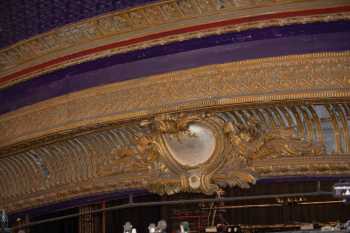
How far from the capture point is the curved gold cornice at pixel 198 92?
13.0 feet

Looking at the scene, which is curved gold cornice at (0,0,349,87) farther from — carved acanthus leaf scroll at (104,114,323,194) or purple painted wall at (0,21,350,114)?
carved acanthus leaf scroll at (104,114,323,194)

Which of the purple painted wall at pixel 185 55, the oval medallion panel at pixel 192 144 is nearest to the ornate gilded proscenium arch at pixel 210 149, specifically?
the oval medallion panel at pixel 192 144

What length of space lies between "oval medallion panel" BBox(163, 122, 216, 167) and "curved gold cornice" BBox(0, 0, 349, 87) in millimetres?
561

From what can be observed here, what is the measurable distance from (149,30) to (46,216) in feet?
5.90

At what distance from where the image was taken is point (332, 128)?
398 centimetres

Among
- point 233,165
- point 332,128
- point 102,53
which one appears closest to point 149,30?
point 102,53

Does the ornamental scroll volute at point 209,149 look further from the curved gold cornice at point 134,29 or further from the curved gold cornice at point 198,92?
the curved gold cornice at point 134,29

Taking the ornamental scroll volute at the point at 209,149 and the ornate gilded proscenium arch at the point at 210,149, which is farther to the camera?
the ornamental scroll volute at the point at 209,149

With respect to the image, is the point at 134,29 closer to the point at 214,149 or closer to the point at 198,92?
the point at 198,92

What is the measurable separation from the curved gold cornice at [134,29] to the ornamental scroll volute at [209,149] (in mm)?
529

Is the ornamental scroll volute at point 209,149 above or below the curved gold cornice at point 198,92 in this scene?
below

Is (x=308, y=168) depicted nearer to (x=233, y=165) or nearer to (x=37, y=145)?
(x=233, y=165)

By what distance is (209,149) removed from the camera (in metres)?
4.20

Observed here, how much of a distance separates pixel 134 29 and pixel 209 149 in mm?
897
